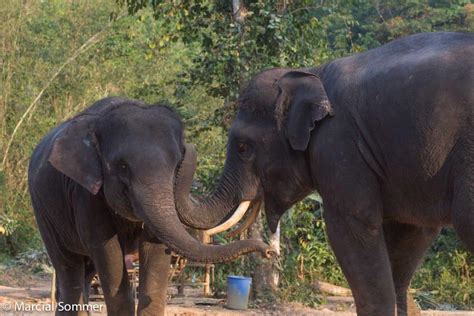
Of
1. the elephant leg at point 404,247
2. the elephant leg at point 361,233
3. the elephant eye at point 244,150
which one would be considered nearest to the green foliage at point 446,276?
the elephant leg at point 404,247

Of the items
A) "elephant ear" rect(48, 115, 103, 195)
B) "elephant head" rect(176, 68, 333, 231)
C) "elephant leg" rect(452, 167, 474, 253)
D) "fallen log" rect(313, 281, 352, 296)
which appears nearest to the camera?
"elephant leg" rect(452, 167, 474, 253)

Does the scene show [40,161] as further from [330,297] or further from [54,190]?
[330,297]

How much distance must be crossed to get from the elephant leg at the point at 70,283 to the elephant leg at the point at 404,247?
2.42 metres

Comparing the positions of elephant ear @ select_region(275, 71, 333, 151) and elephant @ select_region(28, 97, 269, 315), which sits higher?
elephant ear @ select_region(275, 71, 333, 151)

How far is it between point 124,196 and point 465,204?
2.31 metres

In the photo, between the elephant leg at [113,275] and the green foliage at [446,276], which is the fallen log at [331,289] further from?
the elephant leg at [113,275]

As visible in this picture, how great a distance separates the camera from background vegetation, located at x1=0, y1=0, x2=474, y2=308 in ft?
39.7

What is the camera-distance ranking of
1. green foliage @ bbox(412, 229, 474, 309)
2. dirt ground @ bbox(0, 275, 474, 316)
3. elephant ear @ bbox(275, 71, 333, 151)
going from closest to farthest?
elephant ear @ bbox(275, 71, 333, 151)
dirt ground @ bbox(0, 275, 474, 316)
green foliage @ bbox(412, 229, 474, 309)

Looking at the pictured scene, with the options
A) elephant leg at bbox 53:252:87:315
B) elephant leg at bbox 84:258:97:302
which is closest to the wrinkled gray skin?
elephant leg at bbox 53:252:87:315

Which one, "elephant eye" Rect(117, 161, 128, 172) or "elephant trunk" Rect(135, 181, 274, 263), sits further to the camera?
"elephant eye" Rect(117, 161, 128, 172)

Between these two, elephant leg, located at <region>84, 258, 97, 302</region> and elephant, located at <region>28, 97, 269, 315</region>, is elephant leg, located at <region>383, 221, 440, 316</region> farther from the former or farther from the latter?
elephant leg, located at <region>84, 258, 97, 302</region>

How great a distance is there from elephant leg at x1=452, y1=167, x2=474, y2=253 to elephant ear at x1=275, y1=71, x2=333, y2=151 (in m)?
0.92

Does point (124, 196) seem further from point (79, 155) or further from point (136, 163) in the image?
point (79, 155)

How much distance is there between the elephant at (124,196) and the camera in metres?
6.34
